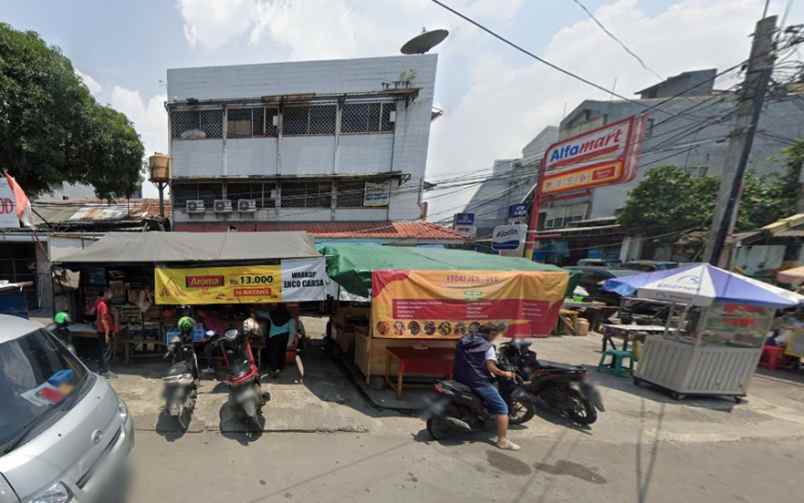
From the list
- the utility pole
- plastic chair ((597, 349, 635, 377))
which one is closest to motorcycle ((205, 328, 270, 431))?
plastic chair ((597, 349, 635, 377))

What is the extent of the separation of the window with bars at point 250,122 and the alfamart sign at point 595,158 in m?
12.2

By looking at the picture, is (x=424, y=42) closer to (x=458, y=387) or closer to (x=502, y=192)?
(x=458, y=387)

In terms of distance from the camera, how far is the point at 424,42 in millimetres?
14492

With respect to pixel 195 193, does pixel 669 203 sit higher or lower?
higher

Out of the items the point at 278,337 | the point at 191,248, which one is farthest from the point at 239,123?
the point at 278,337

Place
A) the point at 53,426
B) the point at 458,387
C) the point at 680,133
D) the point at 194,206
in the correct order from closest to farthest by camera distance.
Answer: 1. the point at 53,426
2. the point at 458,387
3. the point at 194,206
4. the point at 680,133

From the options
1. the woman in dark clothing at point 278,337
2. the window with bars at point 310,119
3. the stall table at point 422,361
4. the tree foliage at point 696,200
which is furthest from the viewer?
the window with bars at point 310,119

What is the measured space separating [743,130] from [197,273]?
37.3 feet

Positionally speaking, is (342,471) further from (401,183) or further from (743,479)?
(401,183)

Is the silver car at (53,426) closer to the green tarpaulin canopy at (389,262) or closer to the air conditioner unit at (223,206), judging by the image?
the green tarpaulin canopy at (389,262)

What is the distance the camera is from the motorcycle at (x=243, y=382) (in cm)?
383

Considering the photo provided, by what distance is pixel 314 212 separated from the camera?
14.4 metres

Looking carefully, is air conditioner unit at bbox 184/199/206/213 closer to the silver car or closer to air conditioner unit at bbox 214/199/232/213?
air conditioner unit at bbox 214/199/232/213

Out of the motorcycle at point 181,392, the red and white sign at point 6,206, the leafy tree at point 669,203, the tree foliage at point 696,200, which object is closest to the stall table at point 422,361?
the motorcycle at point 181,392
